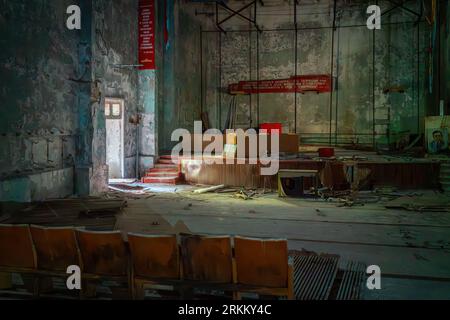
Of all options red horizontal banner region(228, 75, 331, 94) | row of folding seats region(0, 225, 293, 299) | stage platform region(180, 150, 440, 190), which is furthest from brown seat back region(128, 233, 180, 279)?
red horizontal banner region(228, 75, 331, 94)

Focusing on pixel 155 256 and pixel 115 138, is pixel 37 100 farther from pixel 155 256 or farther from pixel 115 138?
pixel 155 256

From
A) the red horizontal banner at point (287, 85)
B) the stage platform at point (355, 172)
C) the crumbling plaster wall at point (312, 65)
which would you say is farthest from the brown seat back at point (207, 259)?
the red horizontal banner at point (287, 85)

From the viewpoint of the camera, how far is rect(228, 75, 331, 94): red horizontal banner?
63.7 feet

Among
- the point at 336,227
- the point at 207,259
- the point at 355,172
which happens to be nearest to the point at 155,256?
the point at 207,259

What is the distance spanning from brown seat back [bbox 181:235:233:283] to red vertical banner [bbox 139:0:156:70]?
38.6ft

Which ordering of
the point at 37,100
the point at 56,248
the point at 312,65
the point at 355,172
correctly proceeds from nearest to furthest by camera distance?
the point at 56,248 < the point at 37,100 < the point at 355,172 < the point at 312,65

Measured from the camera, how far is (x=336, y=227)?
8070mm

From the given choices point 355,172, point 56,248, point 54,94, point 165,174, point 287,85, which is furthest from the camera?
point 287,85

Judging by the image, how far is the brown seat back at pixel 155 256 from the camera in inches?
165

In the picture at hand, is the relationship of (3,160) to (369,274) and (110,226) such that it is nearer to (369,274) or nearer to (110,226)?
(110,226)

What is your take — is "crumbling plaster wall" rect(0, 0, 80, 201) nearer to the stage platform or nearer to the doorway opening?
the doorway opening

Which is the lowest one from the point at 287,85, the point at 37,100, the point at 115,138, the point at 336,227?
the point at 336,227

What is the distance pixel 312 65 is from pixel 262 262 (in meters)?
16.9
